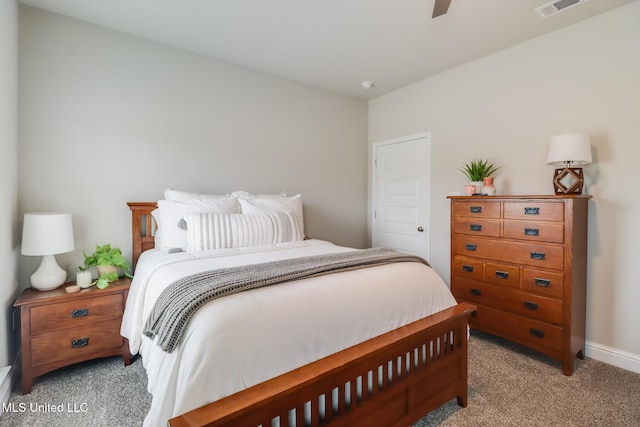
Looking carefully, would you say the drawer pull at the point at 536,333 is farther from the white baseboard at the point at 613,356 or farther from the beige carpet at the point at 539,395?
the white baseboard at the point at 613,356

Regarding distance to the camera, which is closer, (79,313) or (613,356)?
(79,313)

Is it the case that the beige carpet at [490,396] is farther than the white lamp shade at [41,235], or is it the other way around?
the white lamp shade at [41,235]

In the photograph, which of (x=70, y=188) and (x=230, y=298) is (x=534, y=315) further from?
(x=70, y=188)

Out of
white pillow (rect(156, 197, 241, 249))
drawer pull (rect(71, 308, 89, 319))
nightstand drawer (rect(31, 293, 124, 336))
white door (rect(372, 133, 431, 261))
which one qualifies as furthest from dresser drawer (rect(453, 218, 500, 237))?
drawer pull (rect(71, 308, 89, 319))

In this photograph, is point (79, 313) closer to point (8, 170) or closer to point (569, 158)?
point (8, 170)

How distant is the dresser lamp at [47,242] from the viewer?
1.97 meters

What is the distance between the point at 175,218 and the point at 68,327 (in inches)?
37.8

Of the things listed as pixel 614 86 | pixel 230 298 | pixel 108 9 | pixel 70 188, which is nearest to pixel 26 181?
pixel 70 188

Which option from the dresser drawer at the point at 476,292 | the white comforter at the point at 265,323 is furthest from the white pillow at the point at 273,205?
the dresser drawer at the point at 476,292

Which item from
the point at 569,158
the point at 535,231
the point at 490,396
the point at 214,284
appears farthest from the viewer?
the point at 535,231

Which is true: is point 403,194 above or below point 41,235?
above

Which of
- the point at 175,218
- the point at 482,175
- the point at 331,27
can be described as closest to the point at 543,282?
the point at 482,175

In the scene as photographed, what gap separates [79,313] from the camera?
2049 mm

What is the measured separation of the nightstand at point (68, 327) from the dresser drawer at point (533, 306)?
2899mm
